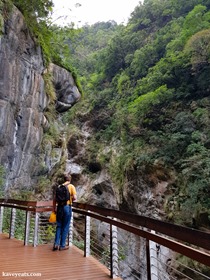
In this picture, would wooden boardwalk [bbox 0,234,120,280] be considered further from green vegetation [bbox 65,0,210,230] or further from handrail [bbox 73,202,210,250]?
green vegetation [bbox 65,0,210,230]

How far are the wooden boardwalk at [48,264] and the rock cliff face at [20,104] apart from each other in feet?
20.4

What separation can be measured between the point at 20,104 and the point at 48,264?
8519 mm

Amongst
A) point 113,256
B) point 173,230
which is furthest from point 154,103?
point 173,230

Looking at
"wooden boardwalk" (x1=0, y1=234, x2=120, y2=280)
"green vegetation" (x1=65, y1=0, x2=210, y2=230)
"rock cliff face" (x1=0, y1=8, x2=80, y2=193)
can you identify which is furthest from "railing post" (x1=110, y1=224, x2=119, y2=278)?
"green vegetation" (x1=65, y1=0, x2=210, y2=230)

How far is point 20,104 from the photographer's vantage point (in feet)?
36.6

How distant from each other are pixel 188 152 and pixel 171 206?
9.28 ft

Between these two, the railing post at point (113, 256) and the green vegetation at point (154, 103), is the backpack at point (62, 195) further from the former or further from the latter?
the green vegetation at point (154, 103)

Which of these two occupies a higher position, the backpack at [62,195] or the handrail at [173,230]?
the backpack at [62,195]

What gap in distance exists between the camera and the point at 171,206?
40.9 feet

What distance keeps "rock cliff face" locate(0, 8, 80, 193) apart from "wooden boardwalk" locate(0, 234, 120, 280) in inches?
245

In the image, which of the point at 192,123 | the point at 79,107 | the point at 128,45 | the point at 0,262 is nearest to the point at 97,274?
the point at 0,262

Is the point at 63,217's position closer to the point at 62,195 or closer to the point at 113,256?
the point at 62,195

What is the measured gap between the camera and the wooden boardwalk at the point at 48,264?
3.39m

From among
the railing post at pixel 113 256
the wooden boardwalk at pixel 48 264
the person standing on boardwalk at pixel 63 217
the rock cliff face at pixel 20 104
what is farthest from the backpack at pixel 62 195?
the rock cliff face at pixel 20 104
